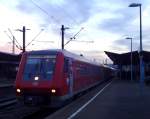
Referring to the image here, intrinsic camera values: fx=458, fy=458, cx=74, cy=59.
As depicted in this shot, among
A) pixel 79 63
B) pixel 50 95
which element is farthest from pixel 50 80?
pixel 79 63

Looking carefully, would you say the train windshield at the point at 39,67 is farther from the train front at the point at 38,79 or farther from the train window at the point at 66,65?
the train window at the point at 66,65

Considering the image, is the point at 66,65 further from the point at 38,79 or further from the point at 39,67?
the point at 38,79

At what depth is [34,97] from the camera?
65.5 feet

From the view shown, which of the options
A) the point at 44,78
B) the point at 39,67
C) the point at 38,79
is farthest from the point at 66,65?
the point at 38,79

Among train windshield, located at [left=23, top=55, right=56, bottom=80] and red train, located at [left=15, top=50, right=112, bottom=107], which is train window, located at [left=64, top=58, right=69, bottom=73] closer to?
red train, located at [left=15, top=50, right=112, bottom=107]

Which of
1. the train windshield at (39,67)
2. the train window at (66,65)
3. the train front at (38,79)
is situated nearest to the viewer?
the train front at (38,79)

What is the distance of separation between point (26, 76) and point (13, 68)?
4161cm

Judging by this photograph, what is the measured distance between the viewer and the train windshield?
20750 mm

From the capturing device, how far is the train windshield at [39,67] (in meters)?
20.8

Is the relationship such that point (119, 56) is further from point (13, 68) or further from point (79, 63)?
point (79, 63)

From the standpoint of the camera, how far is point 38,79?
2058 cm

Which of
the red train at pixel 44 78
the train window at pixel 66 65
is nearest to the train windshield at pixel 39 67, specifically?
the red train at pixel 44 78

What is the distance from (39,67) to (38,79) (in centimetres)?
72

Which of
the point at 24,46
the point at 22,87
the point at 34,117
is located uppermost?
the point at 24,46
